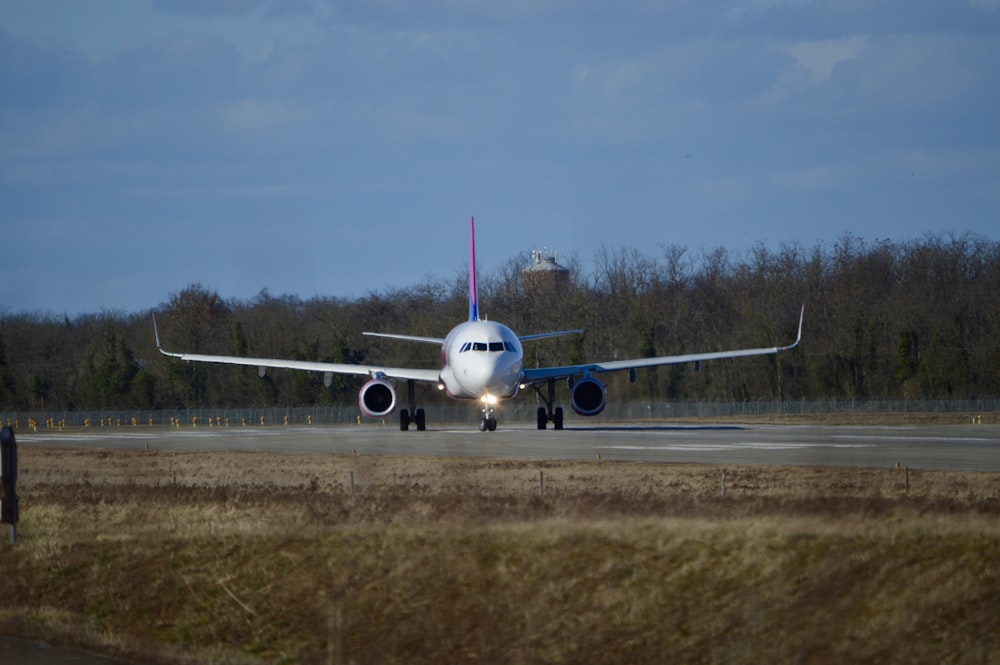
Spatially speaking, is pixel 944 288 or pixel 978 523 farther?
pixel 944 288

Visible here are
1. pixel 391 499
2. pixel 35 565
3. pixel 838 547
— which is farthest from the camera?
pixel 391 499

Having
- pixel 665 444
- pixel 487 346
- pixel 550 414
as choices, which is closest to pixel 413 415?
pixel 550 414

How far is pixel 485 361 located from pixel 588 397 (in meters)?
6.49

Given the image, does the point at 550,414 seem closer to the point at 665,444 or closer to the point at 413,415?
the point at 413,415

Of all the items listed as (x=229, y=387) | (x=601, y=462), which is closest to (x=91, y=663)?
(x=601, y=462)

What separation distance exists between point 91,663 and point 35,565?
5763 millimetres

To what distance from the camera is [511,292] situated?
8281 cm

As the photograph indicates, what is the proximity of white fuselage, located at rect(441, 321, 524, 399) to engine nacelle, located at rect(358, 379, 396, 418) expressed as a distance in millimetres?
4277

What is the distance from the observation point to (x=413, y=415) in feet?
176

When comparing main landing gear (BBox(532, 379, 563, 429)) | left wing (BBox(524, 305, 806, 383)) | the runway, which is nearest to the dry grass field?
the runway

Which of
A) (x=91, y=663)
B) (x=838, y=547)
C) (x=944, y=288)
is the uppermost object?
(x=944, y=288)

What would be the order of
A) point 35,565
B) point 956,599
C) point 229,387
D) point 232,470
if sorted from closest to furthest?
point 956,599, point 35,565, point 232,470, point 229,387

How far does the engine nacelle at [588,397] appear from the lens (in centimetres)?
4925

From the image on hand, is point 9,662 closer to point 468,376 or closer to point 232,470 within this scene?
point 232,470
